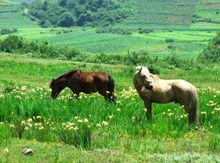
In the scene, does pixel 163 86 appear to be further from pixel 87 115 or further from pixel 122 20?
pixel 122 20

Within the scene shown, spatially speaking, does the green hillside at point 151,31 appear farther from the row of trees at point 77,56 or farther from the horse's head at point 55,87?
the horse's head at point 55,87

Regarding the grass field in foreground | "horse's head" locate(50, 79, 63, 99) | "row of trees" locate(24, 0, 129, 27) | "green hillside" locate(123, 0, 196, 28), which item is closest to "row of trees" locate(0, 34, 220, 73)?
"horse's head" locate(50, 79, 63, 99)

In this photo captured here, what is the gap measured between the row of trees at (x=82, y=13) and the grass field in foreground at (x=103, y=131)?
151 meters

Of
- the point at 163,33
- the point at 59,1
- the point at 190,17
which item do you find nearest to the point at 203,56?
the point at 163,33

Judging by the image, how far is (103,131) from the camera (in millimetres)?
13633

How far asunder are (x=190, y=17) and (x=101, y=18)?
30.5 meters

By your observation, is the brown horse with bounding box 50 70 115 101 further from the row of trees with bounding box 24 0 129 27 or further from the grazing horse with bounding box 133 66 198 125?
the row of trees with bounding box 24 0 129 27

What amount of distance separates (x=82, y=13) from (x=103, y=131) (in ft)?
524

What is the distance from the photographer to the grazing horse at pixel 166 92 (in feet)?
49.3

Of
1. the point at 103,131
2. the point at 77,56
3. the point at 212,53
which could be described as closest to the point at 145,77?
the point at 103,131

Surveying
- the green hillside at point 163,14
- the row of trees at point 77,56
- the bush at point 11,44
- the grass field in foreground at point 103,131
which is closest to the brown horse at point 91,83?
the grass field in foreground at point 103,131

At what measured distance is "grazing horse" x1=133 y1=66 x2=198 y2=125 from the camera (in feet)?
49.3

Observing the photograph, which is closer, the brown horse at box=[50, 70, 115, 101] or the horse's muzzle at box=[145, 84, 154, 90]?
the horse's muzzle at box=[145, 84, 154, 90]

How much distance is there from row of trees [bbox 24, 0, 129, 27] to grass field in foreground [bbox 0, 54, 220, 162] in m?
151
